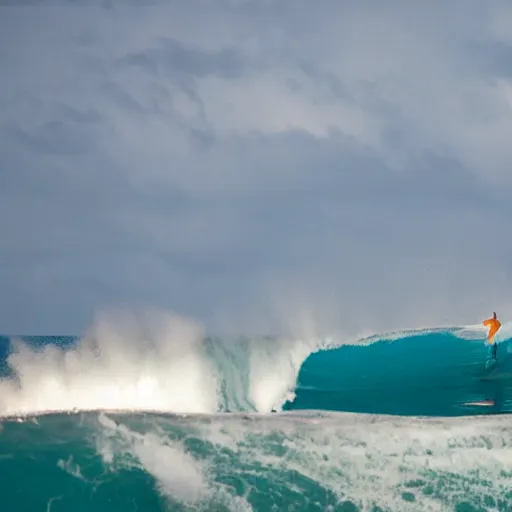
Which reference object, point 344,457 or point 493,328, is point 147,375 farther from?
point 493,328

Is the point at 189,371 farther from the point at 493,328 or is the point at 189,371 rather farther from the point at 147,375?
the point at 493,328

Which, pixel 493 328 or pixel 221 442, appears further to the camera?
pixel 493 328

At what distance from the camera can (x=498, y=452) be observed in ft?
33.1

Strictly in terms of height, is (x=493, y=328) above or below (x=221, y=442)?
above

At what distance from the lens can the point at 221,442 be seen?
10094mm

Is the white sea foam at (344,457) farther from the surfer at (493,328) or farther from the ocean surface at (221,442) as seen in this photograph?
the surfer at (493,328)

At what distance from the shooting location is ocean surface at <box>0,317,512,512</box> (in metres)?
9.32

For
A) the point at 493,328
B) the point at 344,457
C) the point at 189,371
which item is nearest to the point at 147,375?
the point at 189,371

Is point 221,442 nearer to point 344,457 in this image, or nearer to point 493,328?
point 344,457

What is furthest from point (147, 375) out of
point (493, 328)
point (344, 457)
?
point (493, 328)

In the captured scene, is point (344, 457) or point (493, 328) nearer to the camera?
point (344, 457)

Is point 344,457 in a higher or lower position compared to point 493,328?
lower

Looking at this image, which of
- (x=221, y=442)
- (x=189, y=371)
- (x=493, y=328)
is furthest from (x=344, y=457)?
(x=493, y=328)

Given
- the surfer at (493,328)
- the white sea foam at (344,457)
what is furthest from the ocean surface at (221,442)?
the surfer at (493,328)
